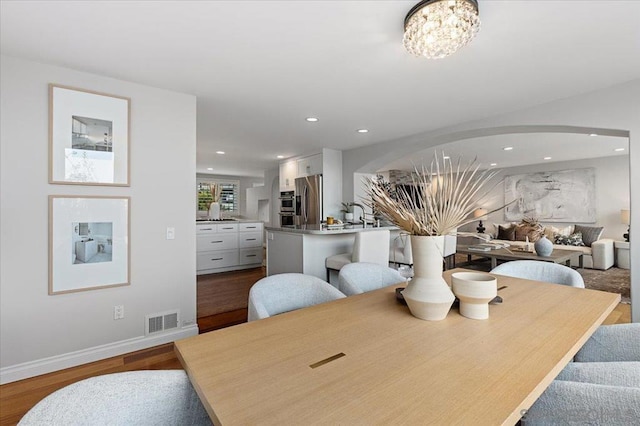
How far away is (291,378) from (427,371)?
15.0 inches

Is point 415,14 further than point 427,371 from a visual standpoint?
Yes

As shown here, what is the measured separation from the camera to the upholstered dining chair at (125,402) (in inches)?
25.8

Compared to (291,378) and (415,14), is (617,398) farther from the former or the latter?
(415,14)

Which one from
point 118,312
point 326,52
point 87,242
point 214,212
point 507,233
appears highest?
point 326,52

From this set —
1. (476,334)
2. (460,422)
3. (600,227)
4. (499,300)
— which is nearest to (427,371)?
(460,422)

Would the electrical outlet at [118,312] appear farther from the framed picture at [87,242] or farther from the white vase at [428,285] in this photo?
the white vase at [428,285]

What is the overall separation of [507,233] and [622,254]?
6.26ft

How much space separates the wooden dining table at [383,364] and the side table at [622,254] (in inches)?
240

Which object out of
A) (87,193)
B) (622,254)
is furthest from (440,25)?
(622,254)

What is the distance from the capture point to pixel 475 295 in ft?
3.96

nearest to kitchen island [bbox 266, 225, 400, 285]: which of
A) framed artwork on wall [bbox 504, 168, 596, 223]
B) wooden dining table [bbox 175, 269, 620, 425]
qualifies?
wooden dining table [bbox 175, 269, 620, 425]

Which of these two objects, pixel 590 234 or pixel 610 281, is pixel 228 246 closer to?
pixel 610 281

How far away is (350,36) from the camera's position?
1.86 meters

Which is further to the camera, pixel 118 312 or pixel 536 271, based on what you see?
pixel 118 312
